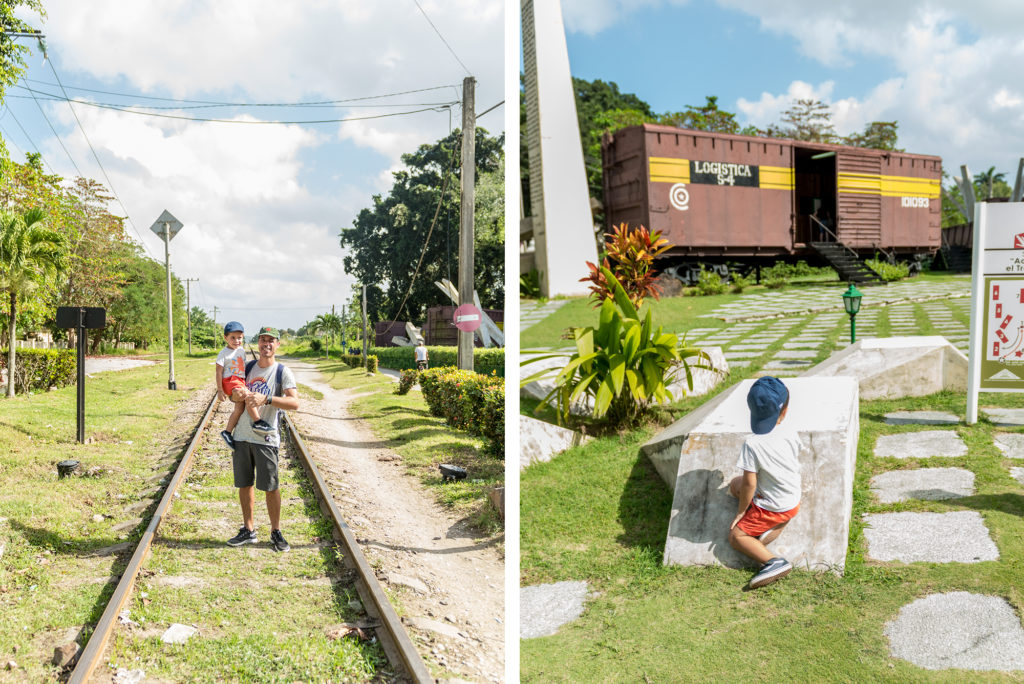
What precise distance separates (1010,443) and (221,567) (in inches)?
165

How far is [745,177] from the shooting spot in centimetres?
1422

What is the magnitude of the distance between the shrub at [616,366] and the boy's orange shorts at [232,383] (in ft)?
9.16

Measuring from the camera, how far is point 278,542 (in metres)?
2.93

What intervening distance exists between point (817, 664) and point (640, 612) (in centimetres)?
74

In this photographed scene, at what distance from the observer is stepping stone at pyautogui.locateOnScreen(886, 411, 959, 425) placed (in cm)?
493

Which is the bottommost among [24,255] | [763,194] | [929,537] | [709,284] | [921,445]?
[929,537]

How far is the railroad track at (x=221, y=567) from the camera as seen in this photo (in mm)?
2047

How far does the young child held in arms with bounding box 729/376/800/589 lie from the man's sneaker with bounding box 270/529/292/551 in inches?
72.2

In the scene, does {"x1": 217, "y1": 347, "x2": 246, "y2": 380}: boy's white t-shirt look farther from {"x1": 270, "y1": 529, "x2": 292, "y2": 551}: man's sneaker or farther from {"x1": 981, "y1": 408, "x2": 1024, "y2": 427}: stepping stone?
{"x1": 981, "y1": 408, "x2": 1024, "y2": 427}: stepping stone

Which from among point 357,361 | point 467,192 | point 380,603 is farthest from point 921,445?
point 380,603

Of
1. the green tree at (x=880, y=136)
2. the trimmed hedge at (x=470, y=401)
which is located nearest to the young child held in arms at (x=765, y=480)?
the trimmed hedge at (x=470, y=401)

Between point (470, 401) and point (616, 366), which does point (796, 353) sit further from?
point (470, 401)

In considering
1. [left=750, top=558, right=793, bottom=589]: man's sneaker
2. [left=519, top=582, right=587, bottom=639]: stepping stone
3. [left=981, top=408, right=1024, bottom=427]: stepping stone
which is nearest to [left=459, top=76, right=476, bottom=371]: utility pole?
[left=519, top=582, right=587, bottom=639]: stepping stone

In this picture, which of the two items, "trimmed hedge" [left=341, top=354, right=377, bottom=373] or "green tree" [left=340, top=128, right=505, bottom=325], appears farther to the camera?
"trimmed hedge" [left=341, top=354, right=377, bottom=373]
